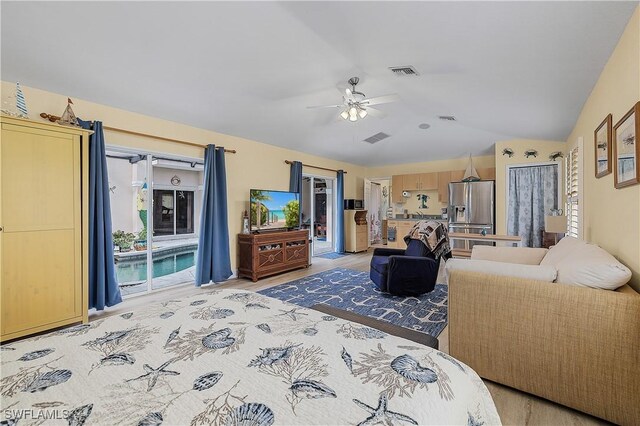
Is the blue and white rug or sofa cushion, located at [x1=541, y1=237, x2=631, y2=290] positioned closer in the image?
sofa cushion, located at [x1=541, y1=237, x2=631, y2=290]

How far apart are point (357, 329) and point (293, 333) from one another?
282 mm

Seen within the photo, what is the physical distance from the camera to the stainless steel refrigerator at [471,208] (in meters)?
6.07

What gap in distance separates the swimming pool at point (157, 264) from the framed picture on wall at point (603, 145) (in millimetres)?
5313

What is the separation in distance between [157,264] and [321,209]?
4.32m

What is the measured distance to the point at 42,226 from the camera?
267cm

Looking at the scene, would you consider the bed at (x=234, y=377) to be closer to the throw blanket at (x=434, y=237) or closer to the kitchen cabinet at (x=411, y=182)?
the throw blanket at (x=434, y=237)

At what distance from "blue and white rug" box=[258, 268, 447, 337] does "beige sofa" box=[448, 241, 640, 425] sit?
2.86ft

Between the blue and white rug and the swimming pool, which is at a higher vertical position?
the swimming pool

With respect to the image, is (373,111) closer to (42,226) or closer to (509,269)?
(509,269)

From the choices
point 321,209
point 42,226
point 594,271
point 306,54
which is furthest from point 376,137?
point 42,226

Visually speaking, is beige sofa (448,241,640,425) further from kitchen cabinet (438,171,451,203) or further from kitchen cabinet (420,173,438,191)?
kitchen cabinet (420,173,438,191)

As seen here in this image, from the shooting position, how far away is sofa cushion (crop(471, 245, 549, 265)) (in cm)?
306

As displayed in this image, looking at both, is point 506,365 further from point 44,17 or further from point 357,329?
point 44,17

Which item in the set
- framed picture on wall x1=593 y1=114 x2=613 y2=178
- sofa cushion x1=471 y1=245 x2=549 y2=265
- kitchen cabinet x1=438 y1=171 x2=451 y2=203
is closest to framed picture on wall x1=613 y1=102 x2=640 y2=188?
framed picture on wall x1=593 y1=114 x2=613 y2=178
